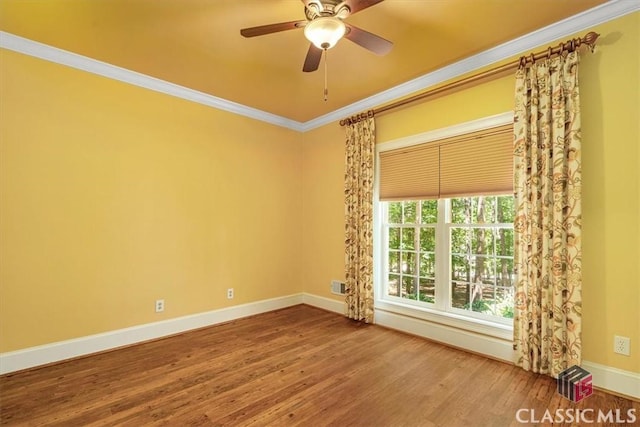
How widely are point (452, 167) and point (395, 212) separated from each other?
0.94 metres

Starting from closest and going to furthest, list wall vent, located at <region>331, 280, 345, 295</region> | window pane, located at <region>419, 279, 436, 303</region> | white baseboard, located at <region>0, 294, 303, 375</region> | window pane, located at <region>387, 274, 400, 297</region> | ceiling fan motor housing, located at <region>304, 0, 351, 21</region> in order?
ceiling fan motor housing, located at <region>304, 0, 351, 21</region>
white baseboard, located at <region>0, 294, 303, 375</region>
window pane, located at <region>419, 279, 436, 303</region>
window pane, located at <region>387, 274, 400, 297</region>
wall vent, located at <region>331, 280, 345, 295</region>

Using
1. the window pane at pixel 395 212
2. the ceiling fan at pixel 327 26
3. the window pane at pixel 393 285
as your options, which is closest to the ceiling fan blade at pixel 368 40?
the ceiling fan at pixel 327 26

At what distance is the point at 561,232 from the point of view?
2385 millimetres

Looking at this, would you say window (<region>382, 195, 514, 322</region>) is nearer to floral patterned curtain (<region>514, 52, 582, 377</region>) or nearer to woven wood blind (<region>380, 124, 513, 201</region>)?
woven wood blind (<region>380, 124, 513, 201</region>)

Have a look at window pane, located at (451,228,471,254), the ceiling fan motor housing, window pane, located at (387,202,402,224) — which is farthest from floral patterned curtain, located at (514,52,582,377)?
the ceiling fan motor housing

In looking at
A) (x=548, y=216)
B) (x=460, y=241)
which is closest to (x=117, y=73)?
(x=460, y=241)

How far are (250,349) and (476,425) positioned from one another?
2087mm

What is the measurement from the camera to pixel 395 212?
3867 millimetres

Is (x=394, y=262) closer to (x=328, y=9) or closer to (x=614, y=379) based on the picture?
(x=614, y=379)

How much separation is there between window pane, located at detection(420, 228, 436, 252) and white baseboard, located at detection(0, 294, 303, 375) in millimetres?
2365

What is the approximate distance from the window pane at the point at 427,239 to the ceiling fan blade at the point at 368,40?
208 cm

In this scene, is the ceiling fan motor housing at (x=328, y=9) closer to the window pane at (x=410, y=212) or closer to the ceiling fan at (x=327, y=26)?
the ceiling fan at (x=327, y=26)

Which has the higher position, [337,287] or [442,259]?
[442,259]

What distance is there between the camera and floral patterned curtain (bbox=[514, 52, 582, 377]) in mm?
2342
